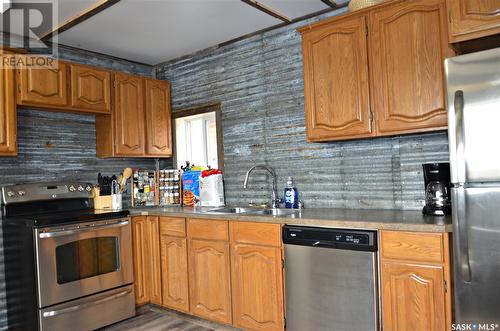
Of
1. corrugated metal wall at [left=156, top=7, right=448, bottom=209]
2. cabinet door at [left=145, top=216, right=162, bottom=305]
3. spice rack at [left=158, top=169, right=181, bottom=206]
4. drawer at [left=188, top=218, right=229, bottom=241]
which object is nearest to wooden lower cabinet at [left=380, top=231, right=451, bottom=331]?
corrugated metal wall at [left=156, top=7, right=448, bottom=209]

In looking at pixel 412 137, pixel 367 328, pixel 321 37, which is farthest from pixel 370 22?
pixel 367 328

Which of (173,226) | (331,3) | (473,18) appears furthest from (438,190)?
(173,226)

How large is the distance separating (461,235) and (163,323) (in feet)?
7.71

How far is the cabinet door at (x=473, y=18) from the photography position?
186 cm

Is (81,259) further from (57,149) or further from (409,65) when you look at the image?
(409,65)

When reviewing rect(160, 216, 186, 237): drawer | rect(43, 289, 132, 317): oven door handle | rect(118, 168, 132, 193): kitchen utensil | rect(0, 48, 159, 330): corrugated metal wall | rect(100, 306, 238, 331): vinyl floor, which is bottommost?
rect(100, 306, 238, 331): vinyl floor

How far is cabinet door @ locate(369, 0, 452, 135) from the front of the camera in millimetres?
2166

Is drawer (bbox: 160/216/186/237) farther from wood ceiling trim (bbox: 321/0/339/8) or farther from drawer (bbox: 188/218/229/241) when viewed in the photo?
wood ceiling trim (bbox: 321/0/339/8)

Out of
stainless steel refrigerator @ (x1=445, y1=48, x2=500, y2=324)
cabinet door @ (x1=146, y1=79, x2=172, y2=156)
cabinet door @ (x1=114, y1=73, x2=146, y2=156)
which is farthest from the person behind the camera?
cabinet door @ (x1=146, y1=79, x2=172, y2=156)

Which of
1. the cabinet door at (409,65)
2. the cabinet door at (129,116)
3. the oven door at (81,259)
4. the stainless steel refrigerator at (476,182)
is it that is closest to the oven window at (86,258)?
the oven door at (81,259)

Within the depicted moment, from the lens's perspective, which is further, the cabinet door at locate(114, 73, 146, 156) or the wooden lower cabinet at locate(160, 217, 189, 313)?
the cabinet door at locate(114, 73, 146, 156)

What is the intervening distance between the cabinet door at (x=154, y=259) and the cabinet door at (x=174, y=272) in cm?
5

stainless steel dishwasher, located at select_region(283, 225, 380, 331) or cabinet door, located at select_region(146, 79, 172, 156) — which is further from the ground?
cabinet door, located at select_region(146, 79, 172, 156)

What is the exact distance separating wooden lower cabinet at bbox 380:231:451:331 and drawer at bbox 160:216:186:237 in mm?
1633
